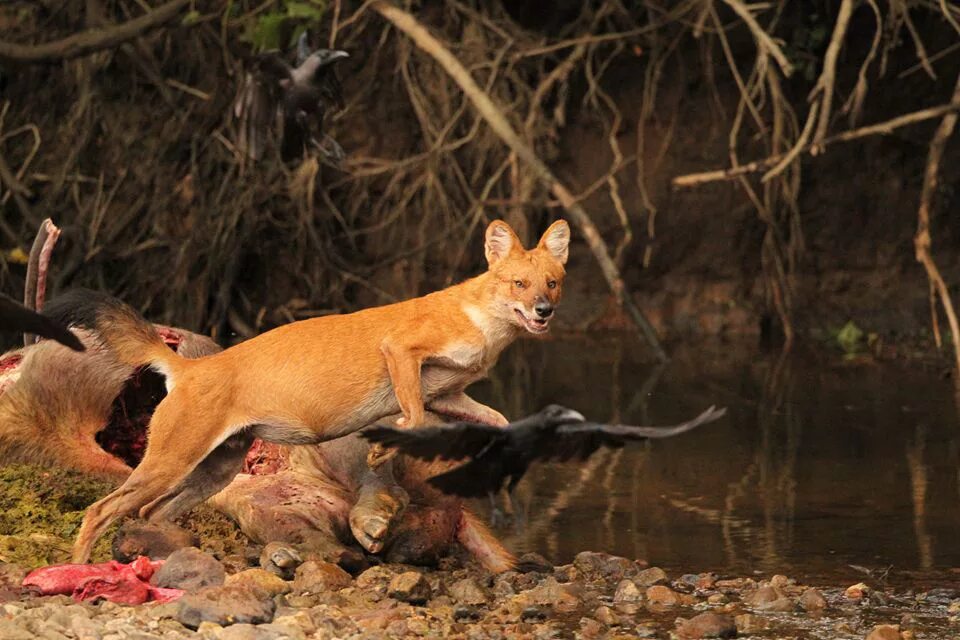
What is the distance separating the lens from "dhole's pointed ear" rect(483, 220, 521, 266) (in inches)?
244

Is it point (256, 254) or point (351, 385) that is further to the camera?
point (256, 254)

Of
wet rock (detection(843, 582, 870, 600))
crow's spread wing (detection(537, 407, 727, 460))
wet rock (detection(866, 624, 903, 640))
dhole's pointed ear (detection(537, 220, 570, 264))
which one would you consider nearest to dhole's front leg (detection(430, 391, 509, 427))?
dhole's pointed ear (detection(537, 220, 570, 264))

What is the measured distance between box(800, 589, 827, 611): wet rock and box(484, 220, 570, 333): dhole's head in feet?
4.17

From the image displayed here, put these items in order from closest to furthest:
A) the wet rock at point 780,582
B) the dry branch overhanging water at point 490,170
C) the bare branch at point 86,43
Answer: the wet rock at point 780,582, the bare branch at point 86,43, the dry branch overhanging water at point 490,170

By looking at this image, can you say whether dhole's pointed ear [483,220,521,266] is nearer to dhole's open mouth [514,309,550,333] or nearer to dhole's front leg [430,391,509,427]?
dhole's open mouth [514,309,550,333]

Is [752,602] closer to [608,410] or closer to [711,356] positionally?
[608,410]

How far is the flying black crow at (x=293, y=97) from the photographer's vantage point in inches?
366

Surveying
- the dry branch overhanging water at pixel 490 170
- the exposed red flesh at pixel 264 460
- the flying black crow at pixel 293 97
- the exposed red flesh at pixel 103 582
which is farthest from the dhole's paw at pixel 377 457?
the dry branch overhanging water at pixel 490 170

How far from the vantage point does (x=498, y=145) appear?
13805 millimetres

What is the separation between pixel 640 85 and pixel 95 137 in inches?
185

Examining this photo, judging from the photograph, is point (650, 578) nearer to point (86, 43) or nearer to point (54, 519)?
point (54, 519)

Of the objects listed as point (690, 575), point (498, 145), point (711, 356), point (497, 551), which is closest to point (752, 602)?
point (690, 575)

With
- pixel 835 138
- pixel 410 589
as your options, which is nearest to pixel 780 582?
pixel 410 589

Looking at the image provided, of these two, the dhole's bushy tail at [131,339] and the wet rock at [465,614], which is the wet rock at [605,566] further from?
the dhole's bushy tail at [131,339]
